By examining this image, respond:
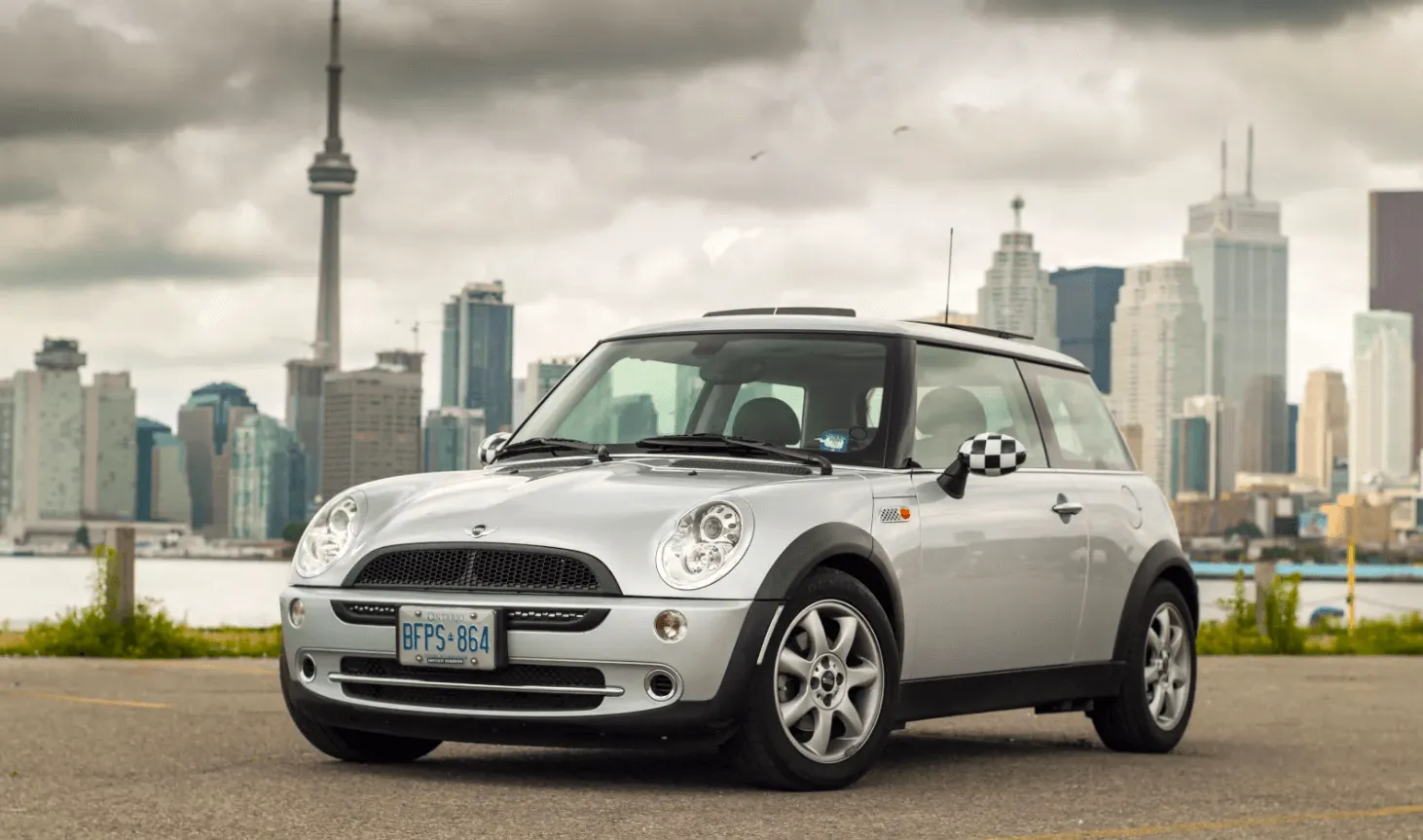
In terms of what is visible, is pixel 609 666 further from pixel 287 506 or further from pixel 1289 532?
pixel 1289 532

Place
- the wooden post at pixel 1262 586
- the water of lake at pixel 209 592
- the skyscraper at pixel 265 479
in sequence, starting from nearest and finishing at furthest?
the wooden post at pixel 1262 586 < the water of lake at pixel 209 592 < the skyscraper at pixel 265 479

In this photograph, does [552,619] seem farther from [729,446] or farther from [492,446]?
[492,446]

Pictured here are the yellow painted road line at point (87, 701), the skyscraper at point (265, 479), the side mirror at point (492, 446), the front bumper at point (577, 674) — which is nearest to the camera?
the front bumper at point (577, 674)

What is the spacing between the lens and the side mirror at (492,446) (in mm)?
8070

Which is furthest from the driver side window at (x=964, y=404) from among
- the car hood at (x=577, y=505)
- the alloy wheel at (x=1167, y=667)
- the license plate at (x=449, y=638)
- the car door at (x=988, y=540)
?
the license plate at (x=449, y=638)

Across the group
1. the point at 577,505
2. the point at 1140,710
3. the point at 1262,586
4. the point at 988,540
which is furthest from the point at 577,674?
the point at 1262,586

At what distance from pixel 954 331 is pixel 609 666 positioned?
2.61 meters

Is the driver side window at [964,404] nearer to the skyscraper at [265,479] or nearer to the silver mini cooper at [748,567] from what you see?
the silver mini cooper at [748,567]

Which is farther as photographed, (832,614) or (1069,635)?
(1069,635)

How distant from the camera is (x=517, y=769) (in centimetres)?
729

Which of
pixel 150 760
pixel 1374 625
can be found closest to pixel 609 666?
pixel 150 760

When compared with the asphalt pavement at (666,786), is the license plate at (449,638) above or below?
above

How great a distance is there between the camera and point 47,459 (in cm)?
18012

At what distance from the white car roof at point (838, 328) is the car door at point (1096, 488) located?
0.34 m
